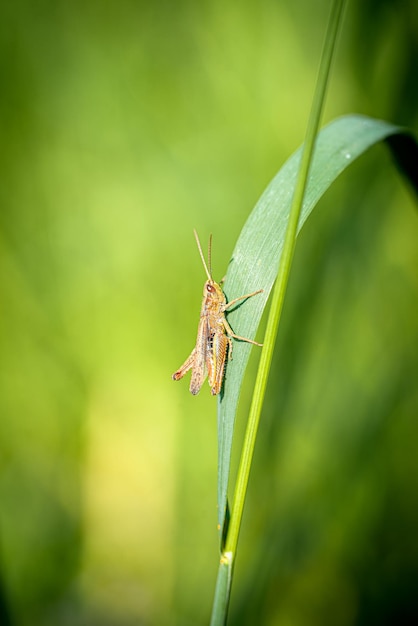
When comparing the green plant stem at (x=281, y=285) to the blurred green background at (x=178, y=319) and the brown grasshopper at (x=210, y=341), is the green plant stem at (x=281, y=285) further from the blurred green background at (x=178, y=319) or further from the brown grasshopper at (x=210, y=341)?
the blurred green background at (x=178, y=319)

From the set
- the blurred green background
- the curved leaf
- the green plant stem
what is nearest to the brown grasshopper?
the blurred green background

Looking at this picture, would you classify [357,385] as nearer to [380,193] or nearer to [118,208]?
[380,193]

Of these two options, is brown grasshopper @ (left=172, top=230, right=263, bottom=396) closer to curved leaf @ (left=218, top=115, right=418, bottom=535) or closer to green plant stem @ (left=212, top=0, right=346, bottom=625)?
curved leaf @ (left=218, top=115, right=418, bottom=535)

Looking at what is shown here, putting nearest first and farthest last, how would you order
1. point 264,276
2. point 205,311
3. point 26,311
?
point 264,276
point 205,311
point 26,311

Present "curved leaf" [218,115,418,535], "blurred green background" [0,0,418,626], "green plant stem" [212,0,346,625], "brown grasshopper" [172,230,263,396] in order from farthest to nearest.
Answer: "blurred green background" [0,0,418,626] → "brown grasshopper" [172,230,263,396] → "curved leaf" [218,115,418,535] → "green plant stem" [212,0,346,625]

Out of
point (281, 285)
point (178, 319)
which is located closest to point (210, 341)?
point (178, 319)

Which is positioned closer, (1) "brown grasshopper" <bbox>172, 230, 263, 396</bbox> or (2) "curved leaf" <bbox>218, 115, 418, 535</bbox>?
(2) "curved leaf" <bbox>218, 115, 418, 535</bbox>

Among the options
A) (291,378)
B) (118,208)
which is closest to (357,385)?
(291,378)

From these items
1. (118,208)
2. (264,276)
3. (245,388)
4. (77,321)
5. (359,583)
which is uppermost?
(118,208)
